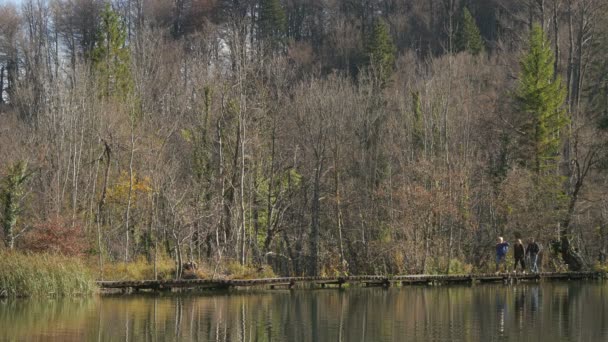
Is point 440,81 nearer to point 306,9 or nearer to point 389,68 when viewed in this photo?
point 389,68

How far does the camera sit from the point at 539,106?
45.9m

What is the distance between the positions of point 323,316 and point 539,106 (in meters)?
23.8

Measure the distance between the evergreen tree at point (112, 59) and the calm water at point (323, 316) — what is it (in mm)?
22153

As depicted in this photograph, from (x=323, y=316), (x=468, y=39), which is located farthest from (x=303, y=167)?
(x=468, y=39)

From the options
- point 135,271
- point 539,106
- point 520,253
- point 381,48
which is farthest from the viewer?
point 381,48

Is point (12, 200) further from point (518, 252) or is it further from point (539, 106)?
point (539, 106)

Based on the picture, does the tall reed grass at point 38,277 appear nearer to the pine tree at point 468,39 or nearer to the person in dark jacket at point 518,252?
the person in dark jacket at point 518,252

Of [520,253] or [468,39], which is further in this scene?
[468,39]

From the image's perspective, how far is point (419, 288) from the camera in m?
36.7

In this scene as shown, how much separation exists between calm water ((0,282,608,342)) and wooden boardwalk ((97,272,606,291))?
2.89 feet

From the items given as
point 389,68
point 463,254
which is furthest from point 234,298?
point 389,68

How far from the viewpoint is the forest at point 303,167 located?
40594mm

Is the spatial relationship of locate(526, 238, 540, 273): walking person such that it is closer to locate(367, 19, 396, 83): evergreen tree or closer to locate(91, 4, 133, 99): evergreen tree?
locate(91, 4, 133, 99): evergreen tree

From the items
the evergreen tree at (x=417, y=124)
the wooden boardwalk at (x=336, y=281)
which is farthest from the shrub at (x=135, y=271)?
the evergreen tree at (x=417, y=124)
